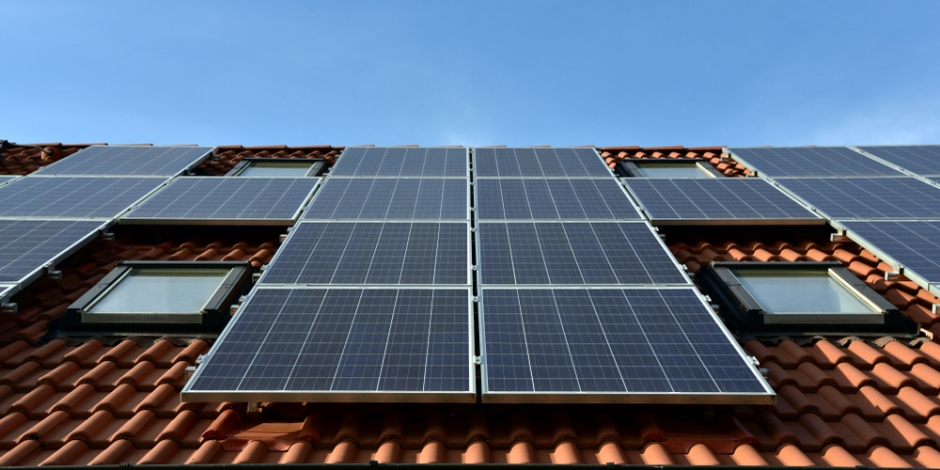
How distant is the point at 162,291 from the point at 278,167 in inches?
197

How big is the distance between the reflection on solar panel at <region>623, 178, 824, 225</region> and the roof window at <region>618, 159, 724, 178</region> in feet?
3.23

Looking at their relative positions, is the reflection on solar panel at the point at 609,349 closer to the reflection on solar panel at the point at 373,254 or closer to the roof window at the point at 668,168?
the reflection on solar panel at the point at 373,254

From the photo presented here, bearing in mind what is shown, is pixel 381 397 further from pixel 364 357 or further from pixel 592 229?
pixel 592 229

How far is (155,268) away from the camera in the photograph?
266 inches

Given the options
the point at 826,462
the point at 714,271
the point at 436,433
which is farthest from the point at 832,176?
the point at 436,433

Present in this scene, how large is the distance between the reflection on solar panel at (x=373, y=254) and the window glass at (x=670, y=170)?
4.96 m

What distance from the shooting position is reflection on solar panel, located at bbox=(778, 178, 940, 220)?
7684 mm

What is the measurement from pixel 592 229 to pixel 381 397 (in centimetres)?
379

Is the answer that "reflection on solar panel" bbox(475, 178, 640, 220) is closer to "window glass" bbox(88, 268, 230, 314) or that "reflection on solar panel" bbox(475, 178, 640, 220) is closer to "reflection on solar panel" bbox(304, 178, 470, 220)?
"reflection on solar panel" bbox(304, 178, 470, 220)

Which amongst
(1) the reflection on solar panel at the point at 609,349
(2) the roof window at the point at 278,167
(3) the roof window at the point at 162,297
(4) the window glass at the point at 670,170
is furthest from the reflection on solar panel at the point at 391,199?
(4) the window glass at the point at 670,170

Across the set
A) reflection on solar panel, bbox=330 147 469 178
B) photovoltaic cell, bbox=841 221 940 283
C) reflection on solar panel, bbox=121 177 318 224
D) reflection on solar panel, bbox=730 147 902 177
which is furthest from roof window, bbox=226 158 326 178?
photovoltaic cell, bbox=841 221 940 283

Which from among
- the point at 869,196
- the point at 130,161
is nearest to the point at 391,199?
the point at 130,161

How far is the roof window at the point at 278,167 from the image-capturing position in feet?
34.1

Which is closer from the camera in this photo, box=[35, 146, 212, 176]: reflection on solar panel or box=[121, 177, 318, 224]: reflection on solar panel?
box=[121, 177, 318, 224]: reflection on solar panel
